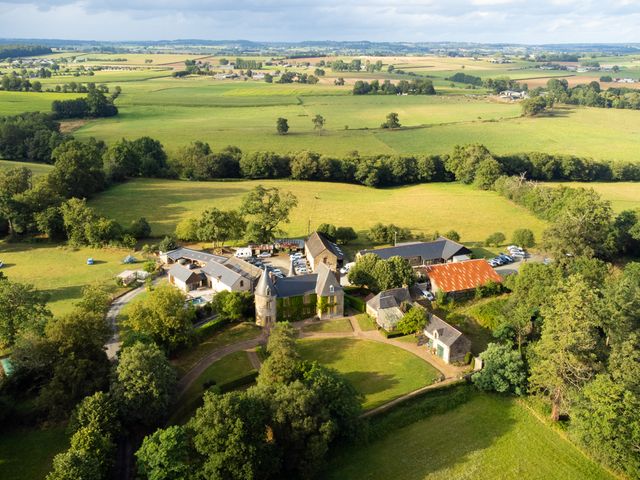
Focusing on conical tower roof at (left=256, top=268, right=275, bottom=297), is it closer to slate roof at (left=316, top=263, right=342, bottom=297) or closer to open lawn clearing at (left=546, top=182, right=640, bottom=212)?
slate roof at (left=316, top=263, right=342, bottom=297)

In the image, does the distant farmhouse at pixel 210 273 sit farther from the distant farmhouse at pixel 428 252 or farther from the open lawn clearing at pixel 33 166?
the open lawn clearing at pixel 33 166

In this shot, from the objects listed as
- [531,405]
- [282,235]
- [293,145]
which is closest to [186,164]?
[293,145]

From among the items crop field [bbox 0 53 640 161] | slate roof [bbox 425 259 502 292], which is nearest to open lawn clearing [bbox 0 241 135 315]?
slate roof [bbox 425 259 502 292]

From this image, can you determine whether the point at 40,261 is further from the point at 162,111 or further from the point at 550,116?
the point at 550,116

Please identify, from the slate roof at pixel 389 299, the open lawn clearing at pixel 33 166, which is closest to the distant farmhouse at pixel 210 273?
the slate roof at pixel 389 299

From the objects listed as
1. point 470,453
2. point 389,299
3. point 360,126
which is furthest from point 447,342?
point 360,126

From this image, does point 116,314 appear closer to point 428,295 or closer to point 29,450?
point 29,450
